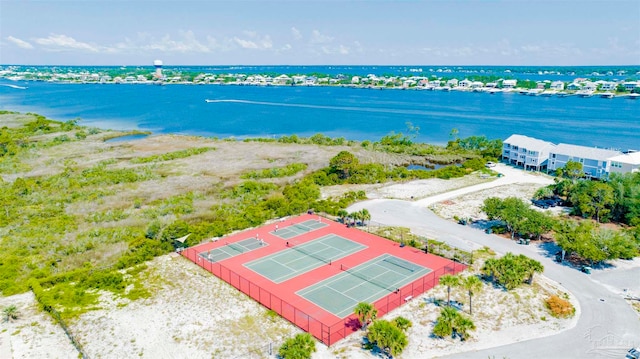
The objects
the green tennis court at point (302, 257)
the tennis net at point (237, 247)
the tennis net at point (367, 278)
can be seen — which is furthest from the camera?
the tennis net at point (237, 247)

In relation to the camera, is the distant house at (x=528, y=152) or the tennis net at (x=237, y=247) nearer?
the tennis net at (x=237, y=247)

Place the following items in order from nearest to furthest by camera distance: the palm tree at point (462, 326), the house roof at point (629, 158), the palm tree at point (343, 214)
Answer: the palm tree at point (462, 326)
the palm tree at point (343, 214)
the house roof at point (629, 158)

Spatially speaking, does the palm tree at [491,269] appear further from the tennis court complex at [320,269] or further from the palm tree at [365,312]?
the palm tree at [365,312]

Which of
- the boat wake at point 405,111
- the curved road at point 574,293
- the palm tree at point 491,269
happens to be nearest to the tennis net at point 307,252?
the curved road at point 574,293

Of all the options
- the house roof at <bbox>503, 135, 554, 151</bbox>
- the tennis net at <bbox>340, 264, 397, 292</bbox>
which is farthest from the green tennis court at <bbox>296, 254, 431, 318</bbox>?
the house roof at <bbox>503, 135, 554, 151</bbox>

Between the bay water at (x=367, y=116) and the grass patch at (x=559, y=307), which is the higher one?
the bay water at (x=367, y=116)

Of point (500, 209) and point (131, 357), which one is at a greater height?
point (500, 209)

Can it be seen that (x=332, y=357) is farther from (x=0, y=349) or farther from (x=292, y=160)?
(x=292, y=160)

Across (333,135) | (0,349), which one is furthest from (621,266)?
(333,135)
